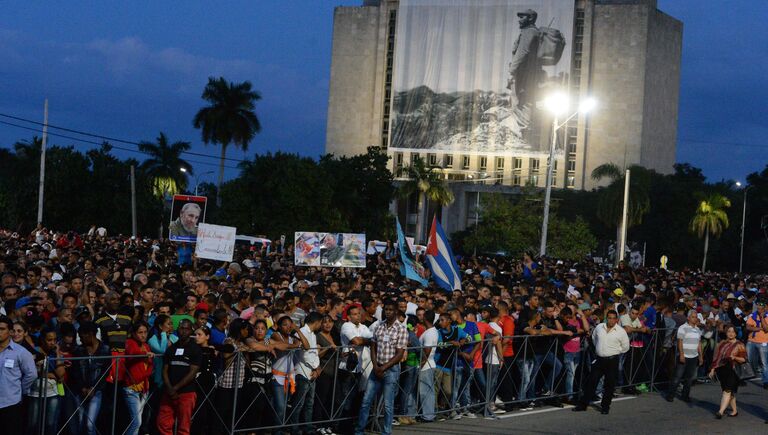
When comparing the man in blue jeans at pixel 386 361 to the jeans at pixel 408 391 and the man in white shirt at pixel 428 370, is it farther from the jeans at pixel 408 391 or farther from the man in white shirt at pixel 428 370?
the man in white shirt at pixel 428 370

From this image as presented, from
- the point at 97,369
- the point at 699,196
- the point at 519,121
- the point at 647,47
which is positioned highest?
the point at 647,47

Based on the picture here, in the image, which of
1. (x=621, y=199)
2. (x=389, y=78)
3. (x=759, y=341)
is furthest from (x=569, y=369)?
(x=389, y=78)

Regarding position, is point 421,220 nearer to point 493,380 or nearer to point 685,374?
point 685,374

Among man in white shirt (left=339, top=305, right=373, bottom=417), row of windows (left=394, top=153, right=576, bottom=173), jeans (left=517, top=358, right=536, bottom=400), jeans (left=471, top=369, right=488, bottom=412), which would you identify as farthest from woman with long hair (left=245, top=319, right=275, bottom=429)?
row of windows (left=394, top=153, right=576, bottom=173)

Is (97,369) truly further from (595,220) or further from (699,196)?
(595,220)

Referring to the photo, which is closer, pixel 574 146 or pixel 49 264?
pixel 49 264

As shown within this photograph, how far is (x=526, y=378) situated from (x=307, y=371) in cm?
455

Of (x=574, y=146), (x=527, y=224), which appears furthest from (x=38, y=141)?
(x=574, y=146)

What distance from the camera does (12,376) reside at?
32.0 feet

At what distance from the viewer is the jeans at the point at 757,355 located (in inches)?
808

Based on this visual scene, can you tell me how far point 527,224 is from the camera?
5731 centimetres

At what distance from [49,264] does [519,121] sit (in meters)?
85.4

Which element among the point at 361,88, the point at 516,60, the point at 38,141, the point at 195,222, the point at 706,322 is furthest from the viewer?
the point at 361,88

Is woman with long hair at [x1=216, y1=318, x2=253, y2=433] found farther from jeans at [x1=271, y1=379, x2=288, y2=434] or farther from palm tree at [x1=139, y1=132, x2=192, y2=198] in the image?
palm tree at [x1=139, y1=132, x2=192, y2=198]
